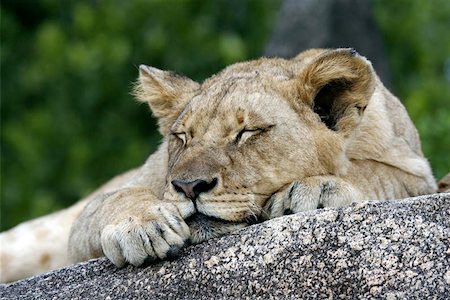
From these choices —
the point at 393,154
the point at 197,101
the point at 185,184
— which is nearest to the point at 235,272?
the point at 185,184

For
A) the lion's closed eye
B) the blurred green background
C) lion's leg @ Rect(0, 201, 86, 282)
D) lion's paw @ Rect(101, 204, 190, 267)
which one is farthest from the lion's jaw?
the blurred green background

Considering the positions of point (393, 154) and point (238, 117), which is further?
point (393, 154)

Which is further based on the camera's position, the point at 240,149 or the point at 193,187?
the point at 240,149

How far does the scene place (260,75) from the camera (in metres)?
5.68

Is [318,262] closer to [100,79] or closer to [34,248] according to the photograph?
[34,248]

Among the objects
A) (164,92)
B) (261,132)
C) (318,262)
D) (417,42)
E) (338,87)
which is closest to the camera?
(318,262)

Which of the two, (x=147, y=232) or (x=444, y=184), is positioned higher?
(x=147, y=232)

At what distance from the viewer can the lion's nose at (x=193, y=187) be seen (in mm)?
4738

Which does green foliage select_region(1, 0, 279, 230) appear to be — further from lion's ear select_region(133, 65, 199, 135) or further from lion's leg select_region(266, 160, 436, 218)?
lion's leg select_region(266, 160, 436, 218)

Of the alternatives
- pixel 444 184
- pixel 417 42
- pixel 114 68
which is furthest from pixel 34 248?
pixel 417 42

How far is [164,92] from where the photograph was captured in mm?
5961

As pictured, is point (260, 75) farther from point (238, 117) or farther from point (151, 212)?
point (151, 212)

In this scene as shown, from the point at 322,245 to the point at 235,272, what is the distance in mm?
356

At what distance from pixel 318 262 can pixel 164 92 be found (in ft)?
5.99
